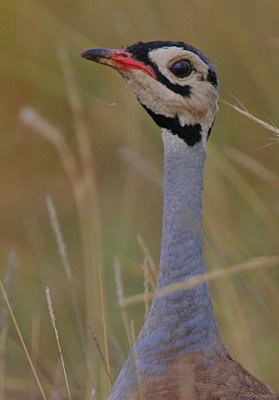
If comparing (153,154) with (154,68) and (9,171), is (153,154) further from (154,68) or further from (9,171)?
(154,68)

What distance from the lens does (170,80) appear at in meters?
4.59

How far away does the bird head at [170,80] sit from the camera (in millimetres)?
→ 4562

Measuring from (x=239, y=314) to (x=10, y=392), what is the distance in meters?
1.45

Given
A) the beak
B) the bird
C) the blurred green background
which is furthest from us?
the blurred green background

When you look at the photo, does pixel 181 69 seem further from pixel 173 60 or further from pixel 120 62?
pixel 120 62

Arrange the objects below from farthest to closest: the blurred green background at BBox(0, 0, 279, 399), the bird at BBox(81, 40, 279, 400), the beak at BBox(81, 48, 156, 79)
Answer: the blurred green background at BBox(0, 0, 279, 399) → the beak at BBox(81, 48, 156, 79) → the bird at BBox(81, 40, 279, 400)

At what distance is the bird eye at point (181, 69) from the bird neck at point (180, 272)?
0.62 feet

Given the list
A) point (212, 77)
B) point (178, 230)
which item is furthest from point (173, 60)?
point (178, 230)

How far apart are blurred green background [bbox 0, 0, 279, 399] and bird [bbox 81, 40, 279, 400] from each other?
1.58 feet

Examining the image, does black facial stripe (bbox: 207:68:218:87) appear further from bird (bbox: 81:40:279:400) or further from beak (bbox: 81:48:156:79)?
beak (bbox: 81:48:156:79)

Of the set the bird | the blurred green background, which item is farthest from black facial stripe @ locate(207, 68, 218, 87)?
the blurred green background

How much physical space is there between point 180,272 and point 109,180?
4.06 m

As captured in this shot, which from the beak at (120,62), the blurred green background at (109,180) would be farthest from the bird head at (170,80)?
the blurred green background at (109,180)

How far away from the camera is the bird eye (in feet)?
15.1
